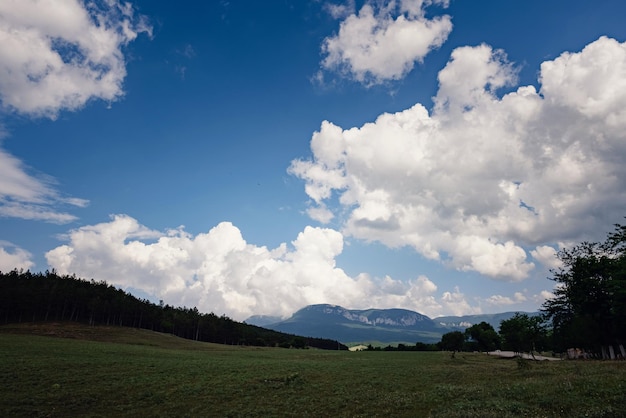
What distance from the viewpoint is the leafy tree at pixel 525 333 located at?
9319cm

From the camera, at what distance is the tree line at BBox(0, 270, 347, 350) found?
119 metres

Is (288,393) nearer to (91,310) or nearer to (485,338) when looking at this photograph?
(91,310)

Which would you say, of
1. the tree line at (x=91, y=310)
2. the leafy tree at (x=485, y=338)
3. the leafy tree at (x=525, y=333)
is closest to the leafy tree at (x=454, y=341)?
the leafy tree at (x=485, y=338)

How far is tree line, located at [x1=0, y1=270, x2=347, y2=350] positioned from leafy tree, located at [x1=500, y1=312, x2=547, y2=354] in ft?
294

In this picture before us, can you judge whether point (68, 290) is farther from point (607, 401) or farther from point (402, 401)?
point (607, 401)

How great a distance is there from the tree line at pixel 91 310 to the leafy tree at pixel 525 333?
89731 millimetres

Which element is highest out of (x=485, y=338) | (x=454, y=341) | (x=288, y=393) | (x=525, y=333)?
(x=525, y=333)

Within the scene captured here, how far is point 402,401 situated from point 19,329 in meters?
115

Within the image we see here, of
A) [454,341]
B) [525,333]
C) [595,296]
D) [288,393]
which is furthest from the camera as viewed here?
[454,341]

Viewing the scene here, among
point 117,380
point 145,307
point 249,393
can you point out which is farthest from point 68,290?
point 249,393

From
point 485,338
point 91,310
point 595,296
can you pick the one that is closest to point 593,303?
point 595,296

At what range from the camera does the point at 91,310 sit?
12950cm

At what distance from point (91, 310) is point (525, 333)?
140 m

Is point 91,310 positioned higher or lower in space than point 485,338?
higher
